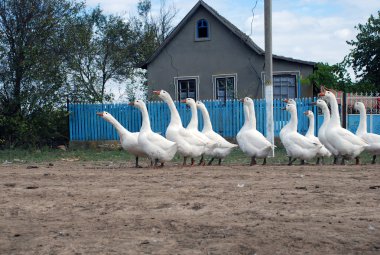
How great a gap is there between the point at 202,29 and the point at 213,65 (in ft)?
6.82

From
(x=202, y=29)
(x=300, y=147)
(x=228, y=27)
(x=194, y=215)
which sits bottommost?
(x=194, y=215)

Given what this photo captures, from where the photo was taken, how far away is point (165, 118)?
22984mm

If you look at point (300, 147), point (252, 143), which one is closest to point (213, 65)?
point (252, 143)

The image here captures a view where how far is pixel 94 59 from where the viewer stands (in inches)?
1369

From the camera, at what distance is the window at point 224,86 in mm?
28281

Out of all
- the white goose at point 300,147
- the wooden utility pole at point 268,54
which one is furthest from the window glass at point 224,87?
the white goose at point 300,147

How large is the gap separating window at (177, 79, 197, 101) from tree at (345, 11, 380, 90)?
13115 millimetres

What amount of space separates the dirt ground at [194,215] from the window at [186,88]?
19.9m

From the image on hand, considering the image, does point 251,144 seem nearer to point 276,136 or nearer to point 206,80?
point 276,136

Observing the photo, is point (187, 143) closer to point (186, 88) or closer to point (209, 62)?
point (209, 62)

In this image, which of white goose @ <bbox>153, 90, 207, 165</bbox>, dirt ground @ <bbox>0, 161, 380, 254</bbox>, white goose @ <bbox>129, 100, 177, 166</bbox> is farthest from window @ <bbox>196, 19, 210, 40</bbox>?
dirt ground @ <bbox>0, 161, 380, 254</bbox>

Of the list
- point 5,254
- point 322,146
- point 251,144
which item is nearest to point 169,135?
point 251,144

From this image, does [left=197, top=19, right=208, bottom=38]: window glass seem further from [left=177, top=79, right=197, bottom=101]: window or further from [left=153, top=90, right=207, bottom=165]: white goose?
[left=153, top=90, right=207, bottom=165]: white goose

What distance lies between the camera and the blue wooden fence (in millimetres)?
21594
